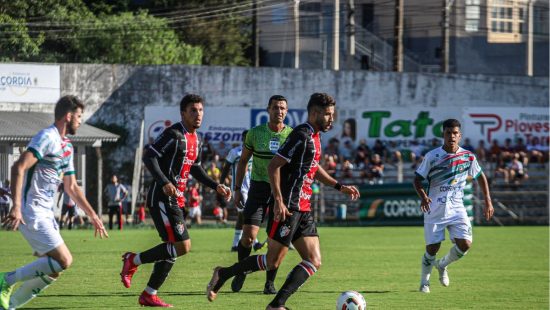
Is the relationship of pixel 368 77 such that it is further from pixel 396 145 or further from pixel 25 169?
pixel 25 169

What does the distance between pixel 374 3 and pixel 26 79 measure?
85.9 feet

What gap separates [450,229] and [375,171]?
918 inches

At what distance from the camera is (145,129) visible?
4081 cm

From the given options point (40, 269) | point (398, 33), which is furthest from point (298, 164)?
point (398, 33)

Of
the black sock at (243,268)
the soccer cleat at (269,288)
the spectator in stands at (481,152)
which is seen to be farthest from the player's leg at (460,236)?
the spectator in stands at (481,152)

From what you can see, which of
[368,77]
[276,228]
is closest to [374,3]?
Answer: [368,77]

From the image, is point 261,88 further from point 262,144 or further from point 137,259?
point 137,259

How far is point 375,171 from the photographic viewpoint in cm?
3791

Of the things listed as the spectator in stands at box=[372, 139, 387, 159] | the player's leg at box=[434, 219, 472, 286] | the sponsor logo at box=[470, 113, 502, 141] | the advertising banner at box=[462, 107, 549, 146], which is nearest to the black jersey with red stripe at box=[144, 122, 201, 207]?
the player's leg at box=[434, 219, 472, 286]

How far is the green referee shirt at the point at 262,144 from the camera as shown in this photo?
14.2 meters

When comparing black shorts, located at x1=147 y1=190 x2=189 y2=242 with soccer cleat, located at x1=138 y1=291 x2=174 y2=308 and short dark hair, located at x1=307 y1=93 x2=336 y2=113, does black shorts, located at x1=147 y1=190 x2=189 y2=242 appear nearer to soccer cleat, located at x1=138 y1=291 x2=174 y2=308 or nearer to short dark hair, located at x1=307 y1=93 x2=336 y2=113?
soccer cleat, located at x1=138 y1=291 x2=174 y2=308

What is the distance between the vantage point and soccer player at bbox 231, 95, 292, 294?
13.6m

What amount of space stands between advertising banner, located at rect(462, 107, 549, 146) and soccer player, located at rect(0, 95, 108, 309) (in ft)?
107

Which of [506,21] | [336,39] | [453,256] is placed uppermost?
[506,21]
